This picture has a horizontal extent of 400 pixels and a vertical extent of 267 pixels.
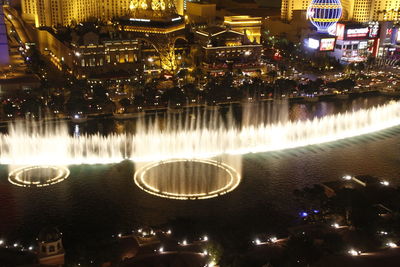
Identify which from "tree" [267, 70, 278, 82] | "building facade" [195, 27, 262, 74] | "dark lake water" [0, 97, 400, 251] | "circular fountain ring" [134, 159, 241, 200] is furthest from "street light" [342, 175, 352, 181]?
"building facade" [195, 27, 262, 74]

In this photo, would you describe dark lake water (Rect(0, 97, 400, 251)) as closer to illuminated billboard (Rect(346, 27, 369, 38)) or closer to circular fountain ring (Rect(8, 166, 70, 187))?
circular fountain ring (Rect(8, 166, 70, 187))

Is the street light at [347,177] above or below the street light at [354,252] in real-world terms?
above

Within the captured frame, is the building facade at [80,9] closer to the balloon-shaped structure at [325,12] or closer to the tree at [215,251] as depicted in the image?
the balloon-shaped structure at [325,12]

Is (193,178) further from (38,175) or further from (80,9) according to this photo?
(80,9)

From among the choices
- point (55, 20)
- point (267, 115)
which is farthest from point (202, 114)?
point (55, 20)

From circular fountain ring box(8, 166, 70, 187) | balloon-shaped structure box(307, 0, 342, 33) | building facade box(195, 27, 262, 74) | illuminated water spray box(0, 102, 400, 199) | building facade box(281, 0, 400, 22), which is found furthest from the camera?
building facade box(281, 0, 400, 22)

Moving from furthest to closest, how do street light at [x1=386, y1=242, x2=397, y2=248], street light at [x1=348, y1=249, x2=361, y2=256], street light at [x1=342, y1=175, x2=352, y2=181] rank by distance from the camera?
street light at [x1=342, y1=175, x2=352, y2=181] → street light at [x1=386, y1=242, x2=397, y2=248] → street light at [x1=348, y1=249, x2=361, y2=256]

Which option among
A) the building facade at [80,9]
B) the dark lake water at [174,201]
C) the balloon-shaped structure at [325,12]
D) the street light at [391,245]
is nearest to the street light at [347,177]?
the dark lake water at [174,201]

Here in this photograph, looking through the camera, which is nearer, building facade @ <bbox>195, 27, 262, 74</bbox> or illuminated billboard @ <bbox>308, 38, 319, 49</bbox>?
building facade @ <bbox>195, 27, 262, 74</bbox>
